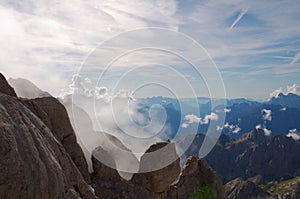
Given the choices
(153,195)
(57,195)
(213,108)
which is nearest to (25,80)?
(153,195)

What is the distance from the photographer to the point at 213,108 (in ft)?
135

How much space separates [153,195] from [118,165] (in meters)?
9.29

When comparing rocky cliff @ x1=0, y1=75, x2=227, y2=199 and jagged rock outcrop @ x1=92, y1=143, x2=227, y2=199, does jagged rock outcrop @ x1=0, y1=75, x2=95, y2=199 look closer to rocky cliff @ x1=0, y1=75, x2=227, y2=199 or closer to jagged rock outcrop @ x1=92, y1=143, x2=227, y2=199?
rocky cliff @ x1=0, y1=75, x2=227, y2=199

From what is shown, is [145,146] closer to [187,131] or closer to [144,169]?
[144,169]

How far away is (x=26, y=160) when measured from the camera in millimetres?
21719

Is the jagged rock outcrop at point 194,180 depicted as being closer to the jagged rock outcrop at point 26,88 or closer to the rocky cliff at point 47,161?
the rocky cliff at point 47,161

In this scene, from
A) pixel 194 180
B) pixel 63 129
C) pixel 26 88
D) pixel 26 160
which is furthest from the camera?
pixel 194 180

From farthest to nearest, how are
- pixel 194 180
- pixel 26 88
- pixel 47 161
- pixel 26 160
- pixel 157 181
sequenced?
pixel 194 180
pixel 157 181
pixel 26 88
pixel 47 161
pixel 26 160

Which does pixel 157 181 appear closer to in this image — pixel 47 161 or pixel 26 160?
pixel 47 161

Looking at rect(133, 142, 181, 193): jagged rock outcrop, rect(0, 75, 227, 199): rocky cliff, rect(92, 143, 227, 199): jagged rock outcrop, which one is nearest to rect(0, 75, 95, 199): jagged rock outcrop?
rect(0, 75, 227, 199): rocky cliff

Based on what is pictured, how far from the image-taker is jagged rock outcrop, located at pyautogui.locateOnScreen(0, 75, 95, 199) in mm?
20156

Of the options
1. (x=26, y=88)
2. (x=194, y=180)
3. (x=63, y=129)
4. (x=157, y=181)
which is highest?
(x=26, y=88)

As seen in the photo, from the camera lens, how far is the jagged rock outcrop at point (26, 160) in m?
20.2

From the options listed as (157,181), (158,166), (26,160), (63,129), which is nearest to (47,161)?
(26,160)
